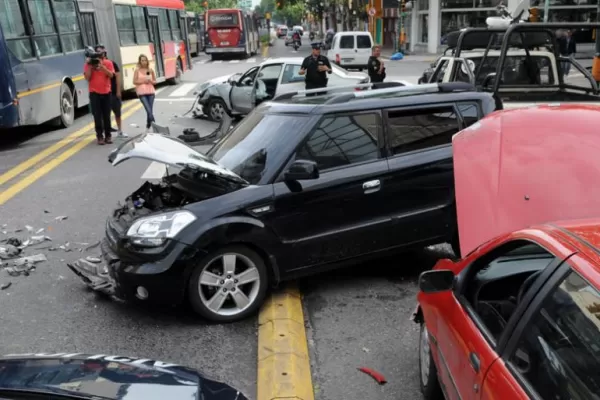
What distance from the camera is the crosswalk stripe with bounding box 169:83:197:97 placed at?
69.6 feet

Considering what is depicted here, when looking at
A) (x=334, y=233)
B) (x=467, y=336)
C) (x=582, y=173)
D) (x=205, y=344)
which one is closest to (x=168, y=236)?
(x=205, y=344)

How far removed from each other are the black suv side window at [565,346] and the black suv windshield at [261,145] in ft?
9.90

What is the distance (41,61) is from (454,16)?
3036 cm

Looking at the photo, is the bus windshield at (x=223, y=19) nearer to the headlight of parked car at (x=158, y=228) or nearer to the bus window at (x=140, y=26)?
the bus window at (x=140, y=26)

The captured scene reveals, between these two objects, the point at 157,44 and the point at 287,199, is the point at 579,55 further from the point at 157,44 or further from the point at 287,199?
the point at 287,199

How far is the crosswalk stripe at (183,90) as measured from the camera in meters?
21.2

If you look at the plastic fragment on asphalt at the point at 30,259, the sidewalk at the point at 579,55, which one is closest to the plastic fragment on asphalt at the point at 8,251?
the plastic fragment on asphalt at the point at 30,259

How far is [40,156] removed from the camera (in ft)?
37.9

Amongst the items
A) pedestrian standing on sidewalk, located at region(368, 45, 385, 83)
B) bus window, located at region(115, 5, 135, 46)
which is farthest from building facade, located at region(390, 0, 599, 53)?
bus window, located at region(115, 5, 135, 46)

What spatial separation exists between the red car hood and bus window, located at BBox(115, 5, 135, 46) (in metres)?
16.5

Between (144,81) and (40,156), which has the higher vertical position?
(144,81)

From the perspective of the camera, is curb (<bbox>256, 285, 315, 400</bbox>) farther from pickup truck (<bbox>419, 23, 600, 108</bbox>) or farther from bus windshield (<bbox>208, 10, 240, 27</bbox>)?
bus windshield (<bbox>208, 10, 240, 27</bbox>)

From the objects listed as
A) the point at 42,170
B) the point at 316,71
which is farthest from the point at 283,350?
the point at 316,71

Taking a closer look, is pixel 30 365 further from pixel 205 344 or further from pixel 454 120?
pixel 454 120
